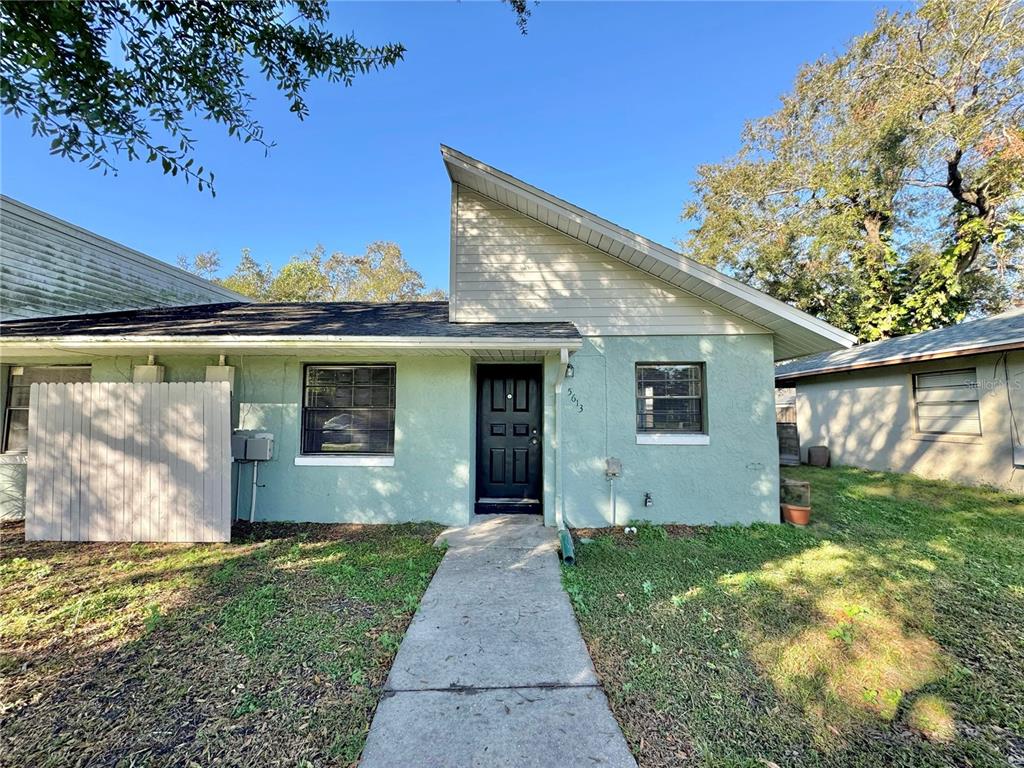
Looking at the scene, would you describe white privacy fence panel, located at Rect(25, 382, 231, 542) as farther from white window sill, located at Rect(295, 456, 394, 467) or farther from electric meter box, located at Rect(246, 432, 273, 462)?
white window sill, located at Rect(295, 456, 394, 467)

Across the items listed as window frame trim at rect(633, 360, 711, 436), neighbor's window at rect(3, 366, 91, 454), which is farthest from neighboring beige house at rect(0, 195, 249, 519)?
window frame trim at rect(633, 360, 711, 436)

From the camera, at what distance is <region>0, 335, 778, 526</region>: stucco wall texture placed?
237 inches

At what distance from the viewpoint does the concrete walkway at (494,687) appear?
215cm

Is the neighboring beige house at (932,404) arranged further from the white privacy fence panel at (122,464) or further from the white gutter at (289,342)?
the white privacy fence panel at (122,464)

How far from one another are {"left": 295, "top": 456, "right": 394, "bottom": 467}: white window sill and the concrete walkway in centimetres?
219

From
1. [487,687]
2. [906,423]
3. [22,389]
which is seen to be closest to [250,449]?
[22,389]

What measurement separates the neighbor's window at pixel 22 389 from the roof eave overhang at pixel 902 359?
1546cm

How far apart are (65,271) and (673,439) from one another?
11.1m

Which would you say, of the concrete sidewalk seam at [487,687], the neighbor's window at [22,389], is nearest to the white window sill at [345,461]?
the concrete sidewalk seam at [487,687]

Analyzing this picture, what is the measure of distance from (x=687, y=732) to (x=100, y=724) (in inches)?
131

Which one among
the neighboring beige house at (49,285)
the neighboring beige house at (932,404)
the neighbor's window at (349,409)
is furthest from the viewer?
the neighboring beige house at (932,404)

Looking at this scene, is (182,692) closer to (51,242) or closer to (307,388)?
(307,388)

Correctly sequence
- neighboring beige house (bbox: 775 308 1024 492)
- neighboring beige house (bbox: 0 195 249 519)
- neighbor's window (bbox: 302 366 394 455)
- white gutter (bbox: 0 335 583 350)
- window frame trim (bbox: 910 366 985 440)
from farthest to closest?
window frame trim (bbox: 910 366 985 440) → neighboring beige house (bbox: 775 308 1024 492) → neighboring beige house (bbox: 0 195 249 519) → neighbor's window (bbox: 302 366 394 455) → white gutter (bbox: 0 335 583 350)

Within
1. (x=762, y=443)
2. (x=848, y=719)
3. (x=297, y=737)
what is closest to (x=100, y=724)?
(x=297, y=737)
